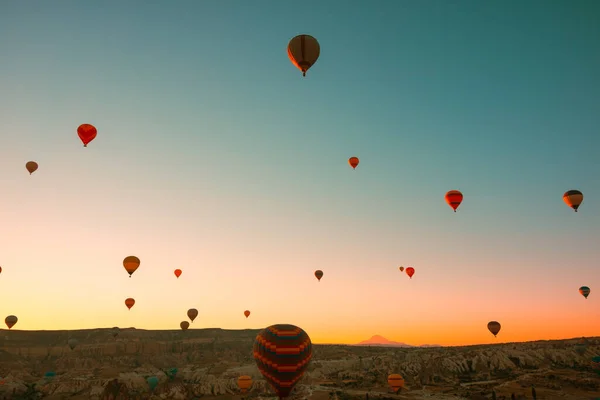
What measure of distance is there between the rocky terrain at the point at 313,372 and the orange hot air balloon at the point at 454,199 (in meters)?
23.9

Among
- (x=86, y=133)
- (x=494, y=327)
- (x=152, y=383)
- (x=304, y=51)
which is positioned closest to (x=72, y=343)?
(x=152, y=383)

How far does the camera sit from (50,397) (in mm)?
75438

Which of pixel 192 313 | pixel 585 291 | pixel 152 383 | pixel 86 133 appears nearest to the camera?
pixel 86 133

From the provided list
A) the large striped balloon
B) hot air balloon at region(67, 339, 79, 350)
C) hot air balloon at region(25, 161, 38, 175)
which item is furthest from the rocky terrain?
hot air balloon at region(25, 161, 38, 175)

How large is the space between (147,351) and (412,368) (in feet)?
256

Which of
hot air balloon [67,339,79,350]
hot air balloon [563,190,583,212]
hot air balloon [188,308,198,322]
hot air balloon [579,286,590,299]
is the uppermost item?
hot air balloon [563,190,583,212]

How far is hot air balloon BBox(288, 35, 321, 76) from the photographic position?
35438 millimetres

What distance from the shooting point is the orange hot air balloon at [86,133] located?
43.5 metres

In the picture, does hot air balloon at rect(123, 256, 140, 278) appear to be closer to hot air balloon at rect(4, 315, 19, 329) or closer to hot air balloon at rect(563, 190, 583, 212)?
hot air balloon at rect(4, 315, 19, 329)

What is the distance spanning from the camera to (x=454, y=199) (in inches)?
1996

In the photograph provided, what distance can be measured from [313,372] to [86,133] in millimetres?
64673

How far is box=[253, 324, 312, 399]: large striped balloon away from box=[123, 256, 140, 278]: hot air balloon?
24440 mm

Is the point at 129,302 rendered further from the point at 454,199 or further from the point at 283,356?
the point at 454,199

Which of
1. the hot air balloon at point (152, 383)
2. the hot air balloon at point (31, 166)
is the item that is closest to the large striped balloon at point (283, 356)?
the hot air balloon at point (31, 166)
